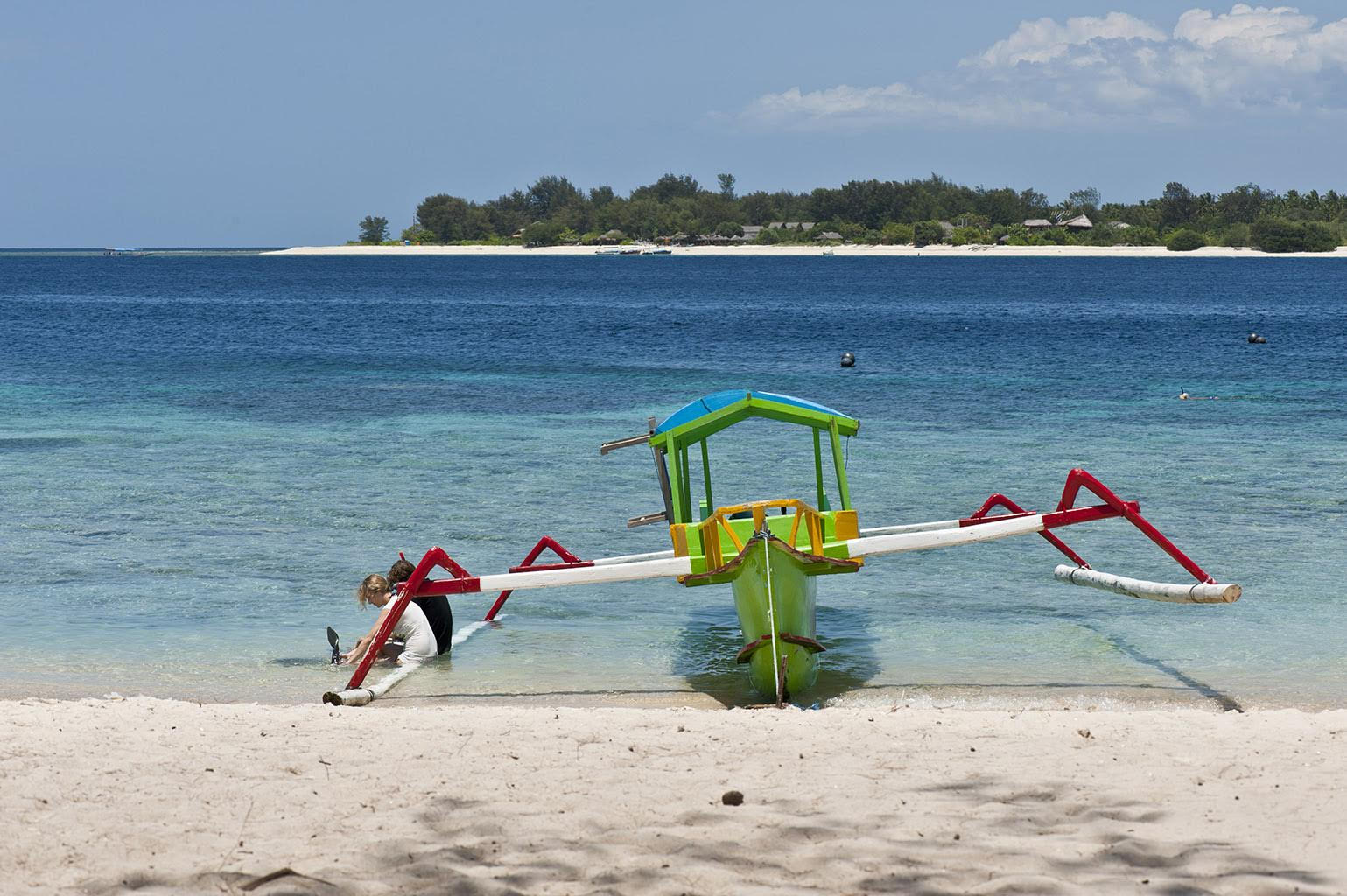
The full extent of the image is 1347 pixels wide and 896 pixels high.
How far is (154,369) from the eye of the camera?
37.2 metres

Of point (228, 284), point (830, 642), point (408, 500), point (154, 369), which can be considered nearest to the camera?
point (830, 642)

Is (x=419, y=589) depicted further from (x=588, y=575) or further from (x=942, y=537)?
(x=942, y=537)

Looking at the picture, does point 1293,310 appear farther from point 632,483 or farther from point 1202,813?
point 1202,813

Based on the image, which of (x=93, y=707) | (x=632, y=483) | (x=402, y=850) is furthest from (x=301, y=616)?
(x=632, y=483)

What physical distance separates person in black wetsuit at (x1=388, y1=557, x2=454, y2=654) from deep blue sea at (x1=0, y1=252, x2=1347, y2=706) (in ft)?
0.67

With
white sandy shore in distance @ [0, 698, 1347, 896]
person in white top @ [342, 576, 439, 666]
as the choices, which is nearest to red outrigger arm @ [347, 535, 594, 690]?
person in white top @ [342, 576, 439, 666]

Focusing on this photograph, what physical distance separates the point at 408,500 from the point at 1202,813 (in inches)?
498

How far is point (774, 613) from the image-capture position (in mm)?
8719

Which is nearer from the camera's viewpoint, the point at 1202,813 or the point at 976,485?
the point at 1202,813

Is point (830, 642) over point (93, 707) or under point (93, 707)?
under

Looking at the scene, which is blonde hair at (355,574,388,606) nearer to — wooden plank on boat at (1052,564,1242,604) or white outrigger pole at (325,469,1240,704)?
white outrigger pole at (325,469,1240,704)

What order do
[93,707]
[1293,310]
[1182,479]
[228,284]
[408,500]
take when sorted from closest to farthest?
[93,707]
[408,500]
[1182,479]
[1293,310]
[228,284]

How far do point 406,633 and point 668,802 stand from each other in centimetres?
454

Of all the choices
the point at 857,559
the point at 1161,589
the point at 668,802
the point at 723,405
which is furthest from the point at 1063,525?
the point at 668,802
